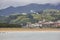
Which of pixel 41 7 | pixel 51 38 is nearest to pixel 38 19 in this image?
pixel 41 7

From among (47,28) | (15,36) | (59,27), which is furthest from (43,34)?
(15,36)

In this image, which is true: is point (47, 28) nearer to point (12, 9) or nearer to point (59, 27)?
point (59, 27)

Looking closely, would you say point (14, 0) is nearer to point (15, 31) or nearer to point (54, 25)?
point (15, 31)

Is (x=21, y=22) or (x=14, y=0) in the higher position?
(x=14, y=0)

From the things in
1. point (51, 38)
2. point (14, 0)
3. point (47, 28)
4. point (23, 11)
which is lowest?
point (51, 38)

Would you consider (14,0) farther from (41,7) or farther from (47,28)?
(47,28)

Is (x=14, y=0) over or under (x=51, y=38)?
over

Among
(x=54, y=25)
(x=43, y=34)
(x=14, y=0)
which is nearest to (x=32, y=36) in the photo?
(x=43, y=34)
